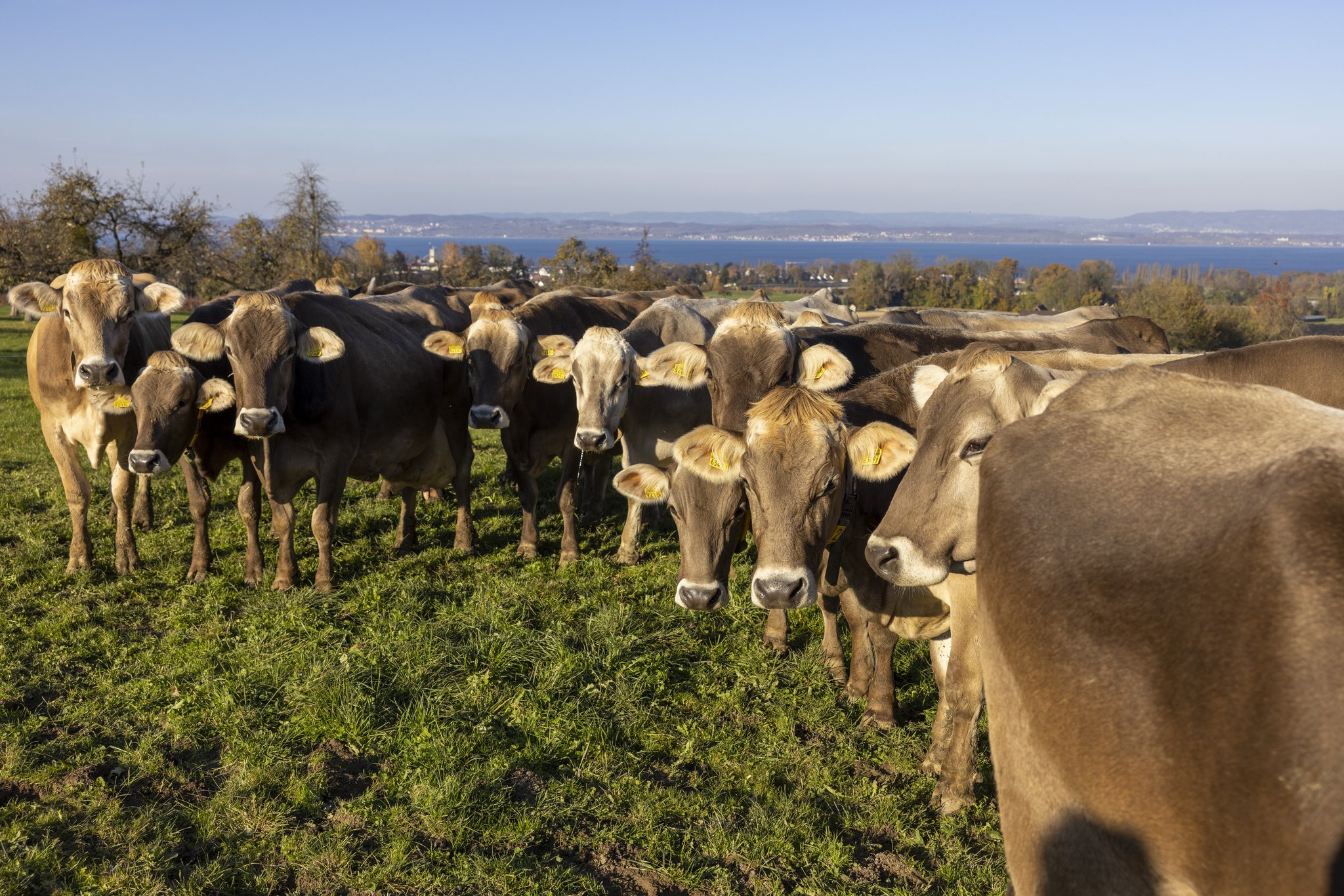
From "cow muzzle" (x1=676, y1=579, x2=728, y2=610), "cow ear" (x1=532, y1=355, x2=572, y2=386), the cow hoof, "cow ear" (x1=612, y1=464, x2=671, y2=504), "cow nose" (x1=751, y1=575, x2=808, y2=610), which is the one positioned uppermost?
"cow ear" (x1=532, y1=355, x2=572, y2=386)

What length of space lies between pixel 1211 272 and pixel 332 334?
108 m

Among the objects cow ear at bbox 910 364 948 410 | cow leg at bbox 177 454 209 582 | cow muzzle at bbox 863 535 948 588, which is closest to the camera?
cow muzzle at bbox 863 535 948 588

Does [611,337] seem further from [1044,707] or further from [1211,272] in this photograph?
[1211,272]

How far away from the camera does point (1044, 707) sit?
2.28 meters

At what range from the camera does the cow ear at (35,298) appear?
A: 8391mm

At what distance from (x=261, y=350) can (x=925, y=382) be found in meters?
5.13

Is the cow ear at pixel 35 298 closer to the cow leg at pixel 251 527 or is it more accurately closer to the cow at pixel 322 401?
the cow at pixel 322 401

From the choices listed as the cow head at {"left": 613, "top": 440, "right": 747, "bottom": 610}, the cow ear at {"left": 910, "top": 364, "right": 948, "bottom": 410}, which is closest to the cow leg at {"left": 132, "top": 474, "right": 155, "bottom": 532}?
the cow head at {"left": 613, "top": 440, "right": 747, "bottom": 610}

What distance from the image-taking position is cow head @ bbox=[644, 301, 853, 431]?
6559mm

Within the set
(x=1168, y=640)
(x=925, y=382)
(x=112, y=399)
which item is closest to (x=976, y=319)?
(x=925, y=382)

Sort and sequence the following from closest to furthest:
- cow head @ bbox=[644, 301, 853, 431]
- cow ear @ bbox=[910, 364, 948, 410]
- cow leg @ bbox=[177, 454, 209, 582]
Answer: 1. cow ear @ bbox=[910, 364, 948, 410]
2. cow head @ bbox=[644, 301, 853, 431]
3. cow leg @ bbox=[177, 454, 209, 582]

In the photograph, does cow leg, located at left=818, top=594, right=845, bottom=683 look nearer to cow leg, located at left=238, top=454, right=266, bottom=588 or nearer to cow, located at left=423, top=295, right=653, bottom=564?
cow, located at left=423, top=295, right=653, bottom=564

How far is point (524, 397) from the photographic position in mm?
8992

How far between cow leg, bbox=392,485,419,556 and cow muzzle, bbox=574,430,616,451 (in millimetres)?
2128
